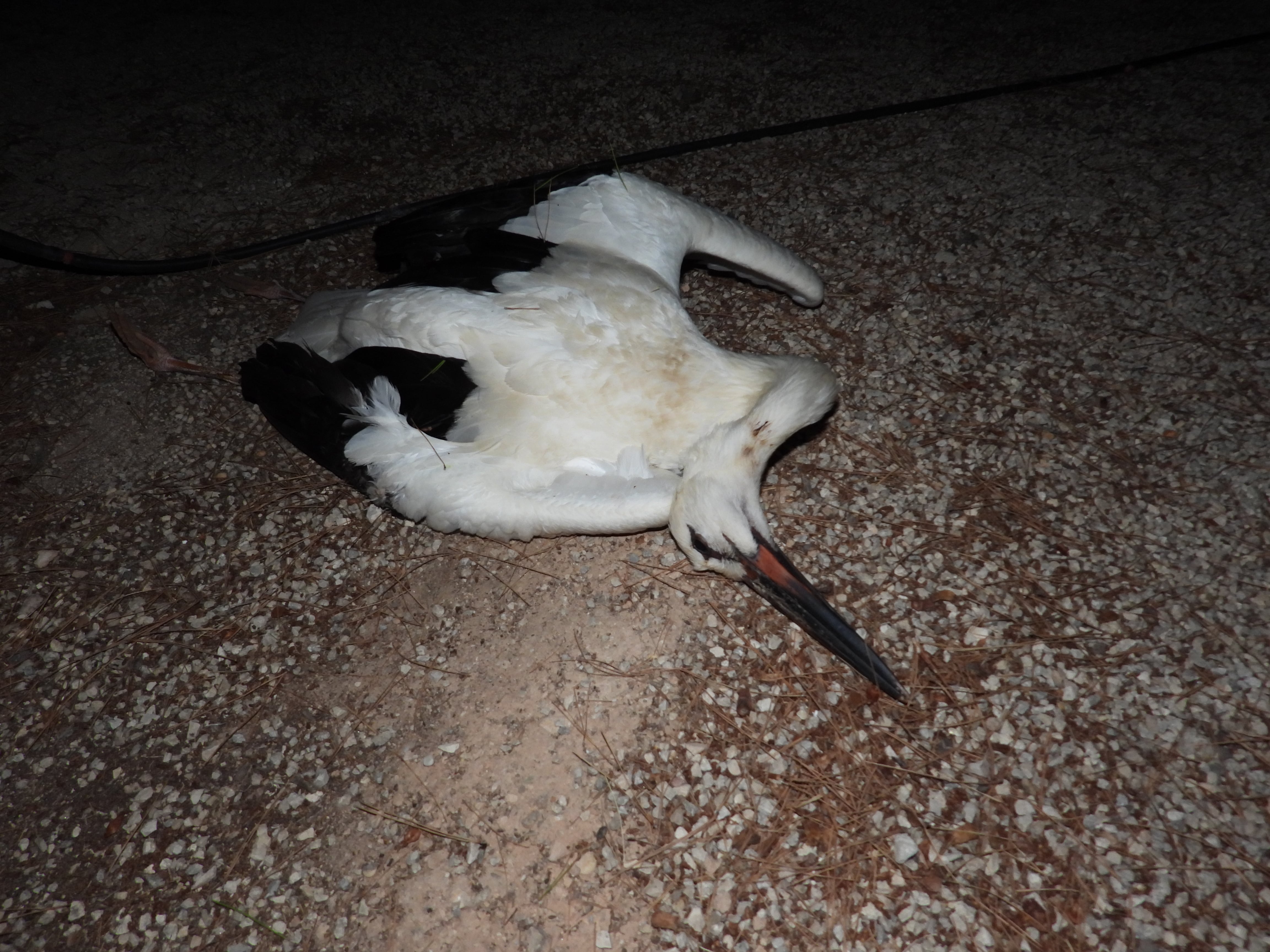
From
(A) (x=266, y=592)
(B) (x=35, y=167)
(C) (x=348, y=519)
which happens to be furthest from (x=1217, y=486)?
(B) (x=35, y=167)

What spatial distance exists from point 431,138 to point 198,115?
158cm

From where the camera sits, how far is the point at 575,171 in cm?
346

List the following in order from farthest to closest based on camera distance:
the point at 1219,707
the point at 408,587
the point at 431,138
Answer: the point at 431,138 < the point at 408,587 < the point at 1219,707

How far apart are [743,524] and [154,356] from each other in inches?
115

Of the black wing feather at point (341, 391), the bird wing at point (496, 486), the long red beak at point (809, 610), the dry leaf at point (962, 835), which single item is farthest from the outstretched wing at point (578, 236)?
the dry leaf at point (962, 835)

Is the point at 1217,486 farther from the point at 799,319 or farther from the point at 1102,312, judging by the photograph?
the point at 799,319

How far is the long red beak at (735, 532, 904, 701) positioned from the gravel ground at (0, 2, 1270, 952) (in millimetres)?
131

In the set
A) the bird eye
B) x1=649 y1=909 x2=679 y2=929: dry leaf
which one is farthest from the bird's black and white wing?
x1=649 y1=909 x2=679 y2=929: dry leaf

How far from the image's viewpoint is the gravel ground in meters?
2.16

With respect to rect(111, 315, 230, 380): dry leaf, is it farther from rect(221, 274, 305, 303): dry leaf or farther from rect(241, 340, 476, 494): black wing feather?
rect(241, 340, 476, 494): black wing feather

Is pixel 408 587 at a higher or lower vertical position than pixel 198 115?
lower

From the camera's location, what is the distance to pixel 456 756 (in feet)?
7.95

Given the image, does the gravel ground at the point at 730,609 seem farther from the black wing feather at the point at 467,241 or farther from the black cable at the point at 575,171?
the black wing feather at the point at 467,241

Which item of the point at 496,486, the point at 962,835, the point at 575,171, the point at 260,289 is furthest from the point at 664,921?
the point at 260,289
